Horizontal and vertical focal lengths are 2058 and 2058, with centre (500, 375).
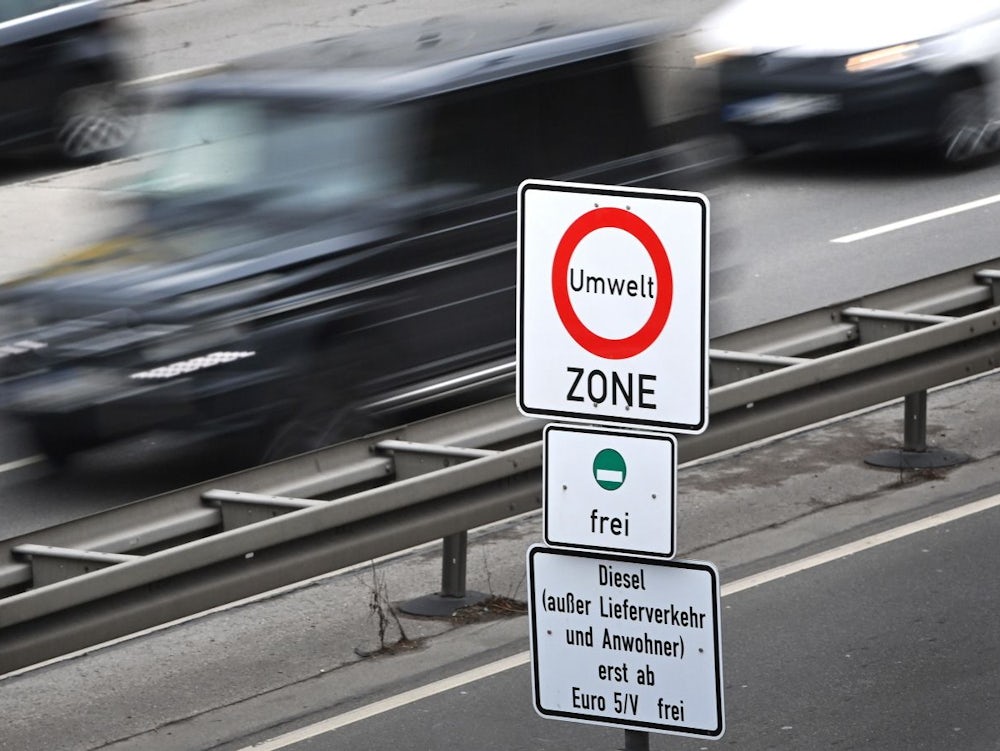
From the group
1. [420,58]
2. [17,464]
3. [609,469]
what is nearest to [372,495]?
[609,469]

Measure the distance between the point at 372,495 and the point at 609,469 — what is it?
1.97 meters

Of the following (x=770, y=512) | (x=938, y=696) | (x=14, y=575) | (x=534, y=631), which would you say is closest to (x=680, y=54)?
(x=770, y=512)

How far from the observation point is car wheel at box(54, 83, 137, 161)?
57.6 ft

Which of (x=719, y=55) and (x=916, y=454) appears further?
(x=719, y=55)

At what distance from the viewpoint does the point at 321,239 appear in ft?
30.4

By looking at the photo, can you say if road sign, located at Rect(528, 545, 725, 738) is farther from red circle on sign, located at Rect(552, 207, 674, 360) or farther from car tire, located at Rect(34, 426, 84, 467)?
car tire, located at Rect(34, 426, 84, 467)

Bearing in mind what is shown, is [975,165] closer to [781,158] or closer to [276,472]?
[781,158]

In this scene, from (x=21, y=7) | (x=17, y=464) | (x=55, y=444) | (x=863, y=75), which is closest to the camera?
(x=55, y=444)

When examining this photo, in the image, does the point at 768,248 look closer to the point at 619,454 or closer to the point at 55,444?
the point at 55,444

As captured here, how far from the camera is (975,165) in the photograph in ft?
52.9

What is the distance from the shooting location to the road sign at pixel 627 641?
4500 mm

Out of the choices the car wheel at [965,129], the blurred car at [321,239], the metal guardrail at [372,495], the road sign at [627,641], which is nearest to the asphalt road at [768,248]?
the car wheel at [965,129]

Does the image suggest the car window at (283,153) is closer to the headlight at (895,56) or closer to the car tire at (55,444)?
the car tire at (55,444)

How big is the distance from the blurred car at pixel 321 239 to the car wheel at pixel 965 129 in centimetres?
591
